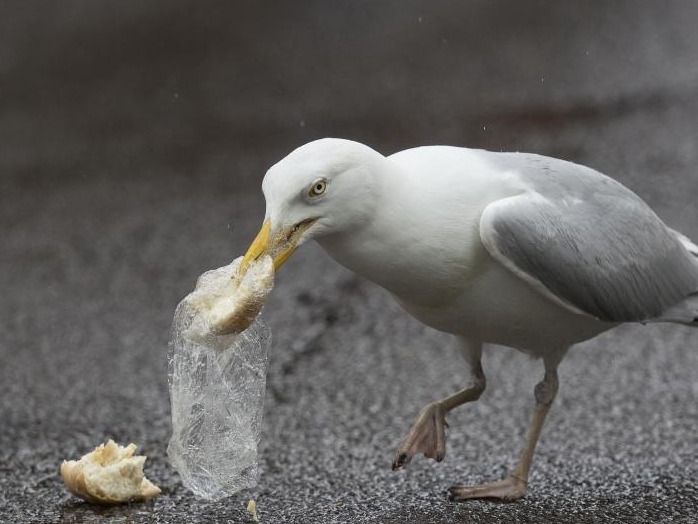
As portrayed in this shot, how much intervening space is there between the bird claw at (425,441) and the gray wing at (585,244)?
0.64 m

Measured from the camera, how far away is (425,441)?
395cm

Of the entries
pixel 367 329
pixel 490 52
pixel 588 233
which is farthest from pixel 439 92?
pixel 588 233

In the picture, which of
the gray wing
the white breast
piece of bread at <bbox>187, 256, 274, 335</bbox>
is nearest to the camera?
piece of bread at <bbox>187, 256, 274, 335</bbox>

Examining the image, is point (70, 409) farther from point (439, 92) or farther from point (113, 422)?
point (439, 92)

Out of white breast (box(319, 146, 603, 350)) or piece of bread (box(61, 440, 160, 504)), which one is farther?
piece of bread (box(61, 440, 160, 504))

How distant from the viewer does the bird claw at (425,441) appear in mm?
3914


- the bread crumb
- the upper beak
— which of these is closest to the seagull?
the upper beak

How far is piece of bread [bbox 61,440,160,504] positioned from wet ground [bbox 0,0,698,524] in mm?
58

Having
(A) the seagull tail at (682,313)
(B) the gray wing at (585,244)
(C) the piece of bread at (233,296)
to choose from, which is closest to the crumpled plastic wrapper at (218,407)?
(C) the piece of bread at (233,296)

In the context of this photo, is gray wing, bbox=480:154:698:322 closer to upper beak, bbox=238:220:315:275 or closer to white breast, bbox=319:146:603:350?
white breast, bbox=319:146:603:350

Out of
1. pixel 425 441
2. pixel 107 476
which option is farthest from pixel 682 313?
pixel 107 476

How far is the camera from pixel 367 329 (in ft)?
18.5

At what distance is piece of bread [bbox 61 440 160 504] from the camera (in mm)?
3715

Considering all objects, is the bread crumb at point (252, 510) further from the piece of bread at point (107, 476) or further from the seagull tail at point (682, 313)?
the seagull tail at point (682, 313)
